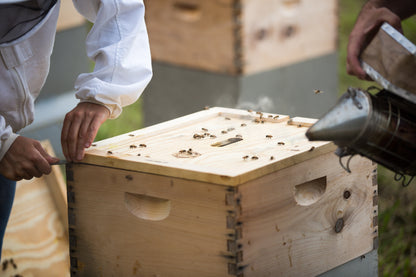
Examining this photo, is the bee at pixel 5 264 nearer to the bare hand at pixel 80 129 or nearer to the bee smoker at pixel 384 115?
the bare hand at pixel 80 129

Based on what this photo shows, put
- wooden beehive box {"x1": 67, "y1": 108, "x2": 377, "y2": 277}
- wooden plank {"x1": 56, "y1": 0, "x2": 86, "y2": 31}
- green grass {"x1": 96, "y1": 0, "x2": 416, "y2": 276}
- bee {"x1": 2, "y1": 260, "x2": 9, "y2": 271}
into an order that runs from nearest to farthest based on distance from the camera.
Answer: wooden beehive box {"x1": 67, "y1": 108, "x2": 377, "y2": 277} < bee {"x1": 2, "y1": 260, "x2": 9, "y2": 271} < green grass {"x1": 96, "y1": 0, "x2": 416, "y2": 276} < wooden plank {"x1": 56, "y1": 0, "x2": 86, "y2": 31}

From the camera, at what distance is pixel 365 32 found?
5.39 ft

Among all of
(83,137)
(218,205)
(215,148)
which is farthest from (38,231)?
(218,205)

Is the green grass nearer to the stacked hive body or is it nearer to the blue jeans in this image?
the stacked hive body

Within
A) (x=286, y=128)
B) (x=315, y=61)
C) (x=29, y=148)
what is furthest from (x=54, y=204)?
(x=315, y=61)

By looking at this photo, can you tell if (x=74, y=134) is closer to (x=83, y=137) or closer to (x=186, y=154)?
(x=83, y=137)

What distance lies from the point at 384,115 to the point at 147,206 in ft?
2.13

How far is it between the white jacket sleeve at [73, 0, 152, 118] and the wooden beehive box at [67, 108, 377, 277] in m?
0.16

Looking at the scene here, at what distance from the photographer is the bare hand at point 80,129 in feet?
5.76

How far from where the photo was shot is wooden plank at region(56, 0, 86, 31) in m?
3.74

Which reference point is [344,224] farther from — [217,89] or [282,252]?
[217,89]

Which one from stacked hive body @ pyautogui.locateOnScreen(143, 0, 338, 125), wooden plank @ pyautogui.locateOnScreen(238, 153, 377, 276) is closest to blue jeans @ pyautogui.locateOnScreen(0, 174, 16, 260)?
wooden plank @ pyautogui.locateOnScreen(238, 153, 377, 276)

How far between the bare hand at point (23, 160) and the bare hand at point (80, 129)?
0.23 feet

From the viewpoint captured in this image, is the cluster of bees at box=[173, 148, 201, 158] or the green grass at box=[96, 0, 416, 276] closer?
the cluster of bees at box=[173, 148, 201, 158]
